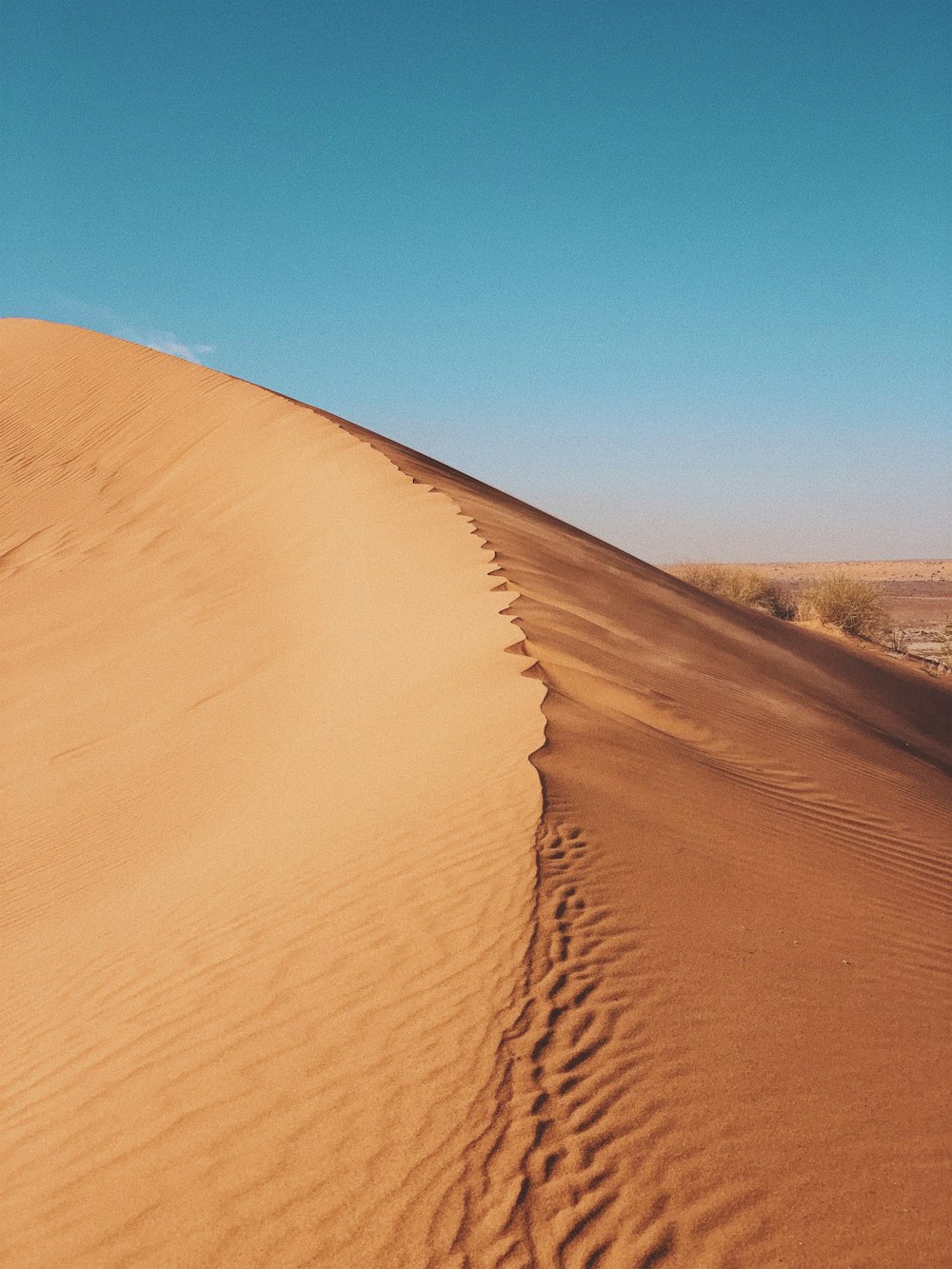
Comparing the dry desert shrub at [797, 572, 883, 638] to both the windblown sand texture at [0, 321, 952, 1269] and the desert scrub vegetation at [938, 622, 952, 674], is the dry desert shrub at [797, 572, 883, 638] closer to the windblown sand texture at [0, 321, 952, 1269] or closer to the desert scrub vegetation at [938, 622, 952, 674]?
the desert scrub vegetation at [938, 622, 952, 674]

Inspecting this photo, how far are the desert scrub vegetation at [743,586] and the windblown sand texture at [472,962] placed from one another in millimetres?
15987

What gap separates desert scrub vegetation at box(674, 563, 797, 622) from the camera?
25.3 metres

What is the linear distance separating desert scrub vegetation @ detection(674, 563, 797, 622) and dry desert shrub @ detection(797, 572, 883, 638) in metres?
1.52

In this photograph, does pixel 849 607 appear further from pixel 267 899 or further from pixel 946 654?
pixel 267 899

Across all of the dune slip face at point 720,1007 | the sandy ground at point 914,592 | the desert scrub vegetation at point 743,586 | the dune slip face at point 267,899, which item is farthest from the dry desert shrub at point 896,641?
the dune slip face at point 720,1007

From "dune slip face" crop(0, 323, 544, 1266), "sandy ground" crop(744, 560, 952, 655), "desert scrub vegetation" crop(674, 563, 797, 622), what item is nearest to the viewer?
"dune slip face" crop(0, 323, 544, 1266)

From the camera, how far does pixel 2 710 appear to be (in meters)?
10.2

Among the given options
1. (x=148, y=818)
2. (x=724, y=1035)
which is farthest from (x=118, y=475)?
(x=724, y=1035)

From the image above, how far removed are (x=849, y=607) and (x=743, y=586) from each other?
3.31 meters

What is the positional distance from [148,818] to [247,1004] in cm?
362

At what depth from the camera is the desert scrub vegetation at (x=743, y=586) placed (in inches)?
998

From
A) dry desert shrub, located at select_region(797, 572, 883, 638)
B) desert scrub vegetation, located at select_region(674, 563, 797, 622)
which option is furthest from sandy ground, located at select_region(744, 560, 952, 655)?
desert scrub vegetation, located at select_region(674, 563, 797, 622)

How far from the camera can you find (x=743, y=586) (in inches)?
1010

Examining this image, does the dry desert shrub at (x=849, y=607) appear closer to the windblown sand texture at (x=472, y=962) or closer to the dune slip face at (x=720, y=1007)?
the windblown sand texture at (x=472, y=962)
